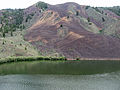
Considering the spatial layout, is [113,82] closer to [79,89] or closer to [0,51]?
[79,89]

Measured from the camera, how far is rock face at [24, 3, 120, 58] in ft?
346

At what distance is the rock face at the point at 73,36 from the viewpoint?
4154 inches

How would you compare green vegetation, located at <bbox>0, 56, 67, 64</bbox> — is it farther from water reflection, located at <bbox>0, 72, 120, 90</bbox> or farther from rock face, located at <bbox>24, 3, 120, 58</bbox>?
water reflection, located at <bbox>0, 72, 120, 90</bbox>

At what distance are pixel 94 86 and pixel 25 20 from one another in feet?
444

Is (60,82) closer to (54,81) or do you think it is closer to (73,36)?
(54,81)

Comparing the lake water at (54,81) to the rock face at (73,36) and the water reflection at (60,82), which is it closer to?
the water reflection at (60,82)

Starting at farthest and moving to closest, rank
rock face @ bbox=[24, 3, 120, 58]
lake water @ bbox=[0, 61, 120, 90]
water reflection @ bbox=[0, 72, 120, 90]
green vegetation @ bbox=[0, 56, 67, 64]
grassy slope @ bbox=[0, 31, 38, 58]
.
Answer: rock face @ bbox=[24, 3, 120, 58]
grassy slope @ bbox=[0, 31, 38, 58]
green vegetation @ bbox=[0, 56, 67, 64]
lake water @ bbox=[0, 61, 120, 90]
water reflection @ bbox=[0, 72, 120, 90]

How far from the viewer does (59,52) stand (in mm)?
102625

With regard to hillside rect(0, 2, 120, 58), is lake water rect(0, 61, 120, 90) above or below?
below

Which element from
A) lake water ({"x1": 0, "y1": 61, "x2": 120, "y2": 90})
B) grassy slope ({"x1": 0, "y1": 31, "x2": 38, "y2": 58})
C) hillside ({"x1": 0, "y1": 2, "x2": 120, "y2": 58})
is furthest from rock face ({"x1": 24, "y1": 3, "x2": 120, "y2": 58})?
lake water ({"x1": 0, "y1": 61, "x2": 120, "y2": 90})

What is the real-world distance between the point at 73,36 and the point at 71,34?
131 inches

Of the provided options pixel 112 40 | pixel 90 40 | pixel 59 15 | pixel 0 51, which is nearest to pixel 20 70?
pixel 0 51

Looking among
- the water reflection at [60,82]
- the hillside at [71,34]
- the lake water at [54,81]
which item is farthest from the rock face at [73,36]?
the water reflection at [60,82]

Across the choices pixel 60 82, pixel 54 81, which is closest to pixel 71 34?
pixel 54 81
